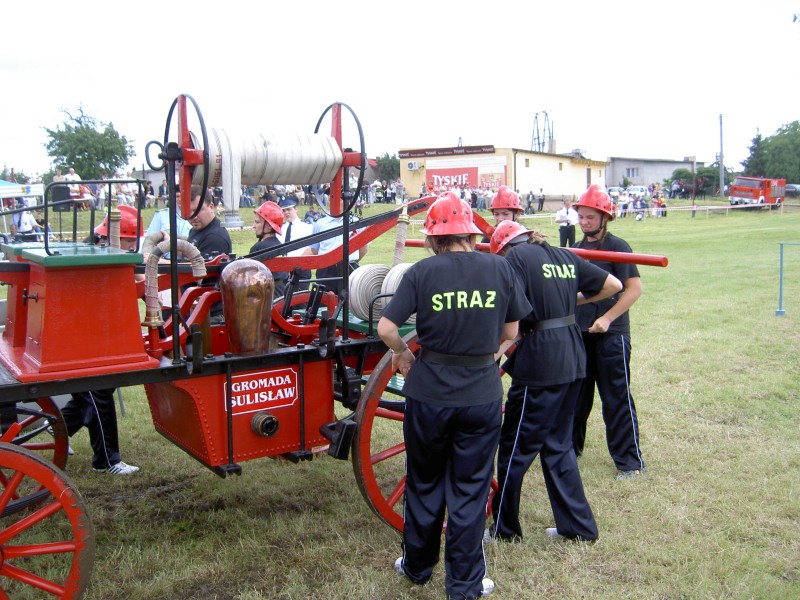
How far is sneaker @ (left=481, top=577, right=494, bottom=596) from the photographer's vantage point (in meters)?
3.43

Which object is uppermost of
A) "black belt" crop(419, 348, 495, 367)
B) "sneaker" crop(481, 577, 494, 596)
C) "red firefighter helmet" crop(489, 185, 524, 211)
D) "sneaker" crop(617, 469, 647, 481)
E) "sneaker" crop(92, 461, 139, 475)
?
"red firefighter helmet" crop(489, 185, 524, 211)

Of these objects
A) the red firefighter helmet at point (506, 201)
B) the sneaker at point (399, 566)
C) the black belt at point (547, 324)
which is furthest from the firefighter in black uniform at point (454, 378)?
the red firefighter helmet at point (506, 201)

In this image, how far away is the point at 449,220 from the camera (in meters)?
3.24

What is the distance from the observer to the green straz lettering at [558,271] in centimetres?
383

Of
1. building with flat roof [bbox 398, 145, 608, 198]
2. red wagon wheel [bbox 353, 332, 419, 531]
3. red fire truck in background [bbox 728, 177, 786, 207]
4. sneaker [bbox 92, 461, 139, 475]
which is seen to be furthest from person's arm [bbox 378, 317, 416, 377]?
red fire truck in background [bbox 728, 177, 786, 207]

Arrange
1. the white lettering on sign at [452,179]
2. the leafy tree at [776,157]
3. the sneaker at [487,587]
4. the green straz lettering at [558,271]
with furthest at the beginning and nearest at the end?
1. the leafy tree at [776,157]
2. the white lettering on sign at [452,179]
3. the green straz lettering at [558,271]
4. the sneaker at [487,587]

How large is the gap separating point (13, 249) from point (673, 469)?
4024mm

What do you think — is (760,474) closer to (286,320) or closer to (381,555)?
(381,555)

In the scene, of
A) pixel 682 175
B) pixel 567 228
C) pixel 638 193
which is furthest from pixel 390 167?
pixel 567 228

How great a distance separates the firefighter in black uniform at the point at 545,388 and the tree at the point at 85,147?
96.9 feet

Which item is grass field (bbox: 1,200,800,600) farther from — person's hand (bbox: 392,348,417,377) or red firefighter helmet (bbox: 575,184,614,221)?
red firefighter helmet (bbox: 575,184,614,221)

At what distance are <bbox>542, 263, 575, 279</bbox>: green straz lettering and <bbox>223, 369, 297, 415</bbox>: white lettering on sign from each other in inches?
53.1

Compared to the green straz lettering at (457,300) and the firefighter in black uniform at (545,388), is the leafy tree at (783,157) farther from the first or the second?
the green straz lettering at (457,300)

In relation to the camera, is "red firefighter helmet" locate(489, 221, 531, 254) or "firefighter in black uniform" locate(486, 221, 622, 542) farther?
"red firefighter helmet" locate(489, 221, 531, 254)
